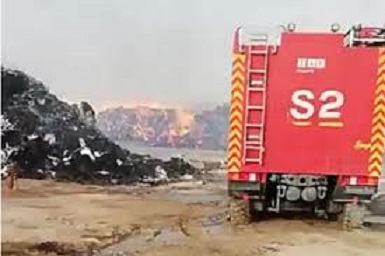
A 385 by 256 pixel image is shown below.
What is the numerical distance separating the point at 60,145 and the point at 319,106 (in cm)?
739

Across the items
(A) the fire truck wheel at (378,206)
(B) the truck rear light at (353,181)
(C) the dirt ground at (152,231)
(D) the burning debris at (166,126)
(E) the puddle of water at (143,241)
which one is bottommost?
(E) the puddle of water at (143,241)

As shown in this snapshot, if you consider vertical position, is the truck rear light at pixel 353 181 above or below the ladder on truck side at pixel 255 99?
below

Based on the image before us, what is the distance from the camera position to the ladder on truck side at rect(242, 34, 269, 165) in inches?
370

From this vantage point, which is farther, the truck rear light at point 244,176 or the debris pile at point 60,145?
the debris pile at point 60,145

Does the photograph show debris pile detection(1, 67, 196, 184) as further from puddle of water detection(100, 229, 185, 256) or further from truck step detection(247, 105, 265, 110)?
truck step detection(247, 105, 265, 110)

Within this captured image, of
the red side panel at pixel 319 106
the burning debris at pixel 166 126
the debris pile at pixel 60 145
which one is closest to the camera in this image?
the red side panel at pixel 319 106

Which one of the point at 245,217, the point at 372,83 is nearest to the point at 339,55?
the point at 372,83

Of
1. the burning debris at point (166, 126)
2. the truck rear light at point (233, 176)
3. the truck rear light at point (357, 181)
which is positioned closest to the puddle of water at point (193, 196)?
the burning debris at point (166, 126)

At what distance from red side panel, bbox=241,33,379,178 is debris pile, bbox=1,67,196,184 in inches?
257

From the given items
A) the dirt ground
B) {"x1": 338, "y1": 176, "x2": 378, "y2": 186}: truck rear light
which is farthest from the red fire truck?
the dirt ground

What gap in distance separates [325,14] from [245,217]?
16.6 feet

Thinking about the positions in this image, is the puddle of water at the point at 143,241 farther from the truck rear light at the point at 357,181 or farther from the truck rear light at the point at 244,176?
the truck rear light at the point at 357,181

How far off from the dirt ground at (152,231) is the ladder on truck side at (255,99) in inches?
34.1

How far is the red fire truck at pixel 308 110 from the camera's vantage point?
9336 millimetres
